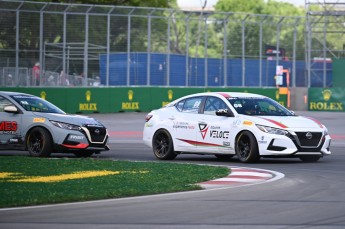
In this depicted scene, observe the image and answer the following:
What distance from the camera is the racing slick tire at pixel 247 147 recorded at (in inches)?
723

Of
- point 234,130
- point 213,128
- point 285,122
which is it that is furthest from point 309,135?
point 213,128

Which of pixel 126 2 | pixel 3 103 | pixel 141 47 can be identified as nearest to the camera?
pixel 3 103

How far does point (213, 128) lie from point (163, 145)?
4.33 ft

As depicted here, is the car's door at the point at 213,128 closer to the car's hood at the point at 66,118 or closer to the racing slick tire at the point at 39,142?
the car's hood at the point at 66,118

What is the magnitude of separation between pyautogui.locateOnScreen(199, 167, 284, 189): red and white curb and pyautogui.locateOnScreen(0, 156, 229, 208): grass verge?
203 millimetres

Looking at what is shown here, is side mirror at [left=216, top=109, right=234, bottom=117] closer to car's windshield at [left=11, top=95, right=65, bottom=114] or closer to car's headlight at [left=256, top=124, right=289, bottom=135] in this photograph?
car's headlight at [left=256, top=124, right=289, bottom=135]

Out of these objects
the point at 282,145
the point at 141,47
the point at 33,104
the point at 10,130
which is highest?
the point at 141,47

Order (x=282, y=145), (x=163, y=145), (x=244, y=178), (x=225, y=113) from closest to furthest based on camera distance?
(x=244, y=178) < (x=282, y=145) < (x=225, y=113) < (x=163, y=145)

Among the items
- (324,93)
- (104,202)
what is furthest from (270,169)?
(324,93)

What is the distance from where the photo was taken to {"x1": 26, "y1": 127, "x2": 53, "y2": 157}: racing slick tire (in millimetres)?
19844

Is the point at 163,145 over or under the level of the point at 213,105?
under

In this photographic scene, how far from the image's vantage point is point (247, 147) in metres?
18.6

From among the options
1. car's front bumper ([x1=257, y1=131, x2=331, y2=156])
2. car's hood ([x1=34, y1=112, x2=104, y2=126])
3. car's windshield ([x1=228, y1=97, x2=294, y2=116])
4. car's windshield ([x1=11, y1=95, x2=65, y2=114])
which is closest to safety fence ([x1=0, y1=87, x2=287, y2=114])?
car's windshield ([x1=11, y1=95, x2=65, y2=114])

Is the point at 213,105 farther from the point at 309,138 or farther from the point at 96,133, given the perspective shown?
the point at 96,133
